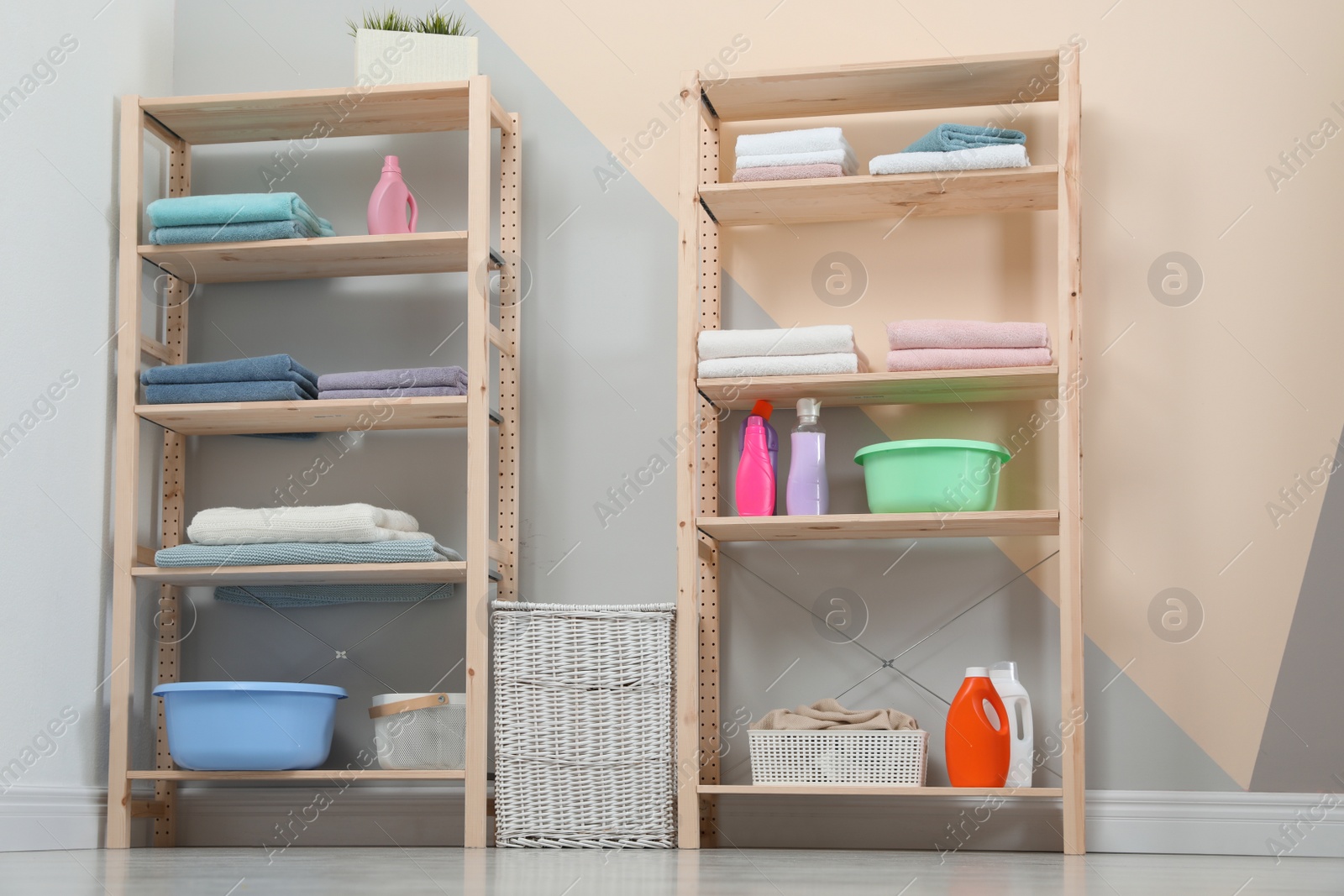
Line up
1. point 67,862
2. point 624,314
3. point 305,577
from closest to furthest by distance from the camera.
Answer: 1. point 67,862
2. point 305,577
3. point 624,314

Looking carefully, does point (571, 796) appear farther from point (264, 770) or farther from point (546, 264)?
point (546, 264)

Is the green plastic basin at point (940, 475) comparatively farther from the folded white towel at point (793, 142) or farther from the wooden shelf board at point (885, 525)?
the folded white towel at point (793, 142)

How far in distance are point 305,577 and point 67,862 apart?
0.70 m

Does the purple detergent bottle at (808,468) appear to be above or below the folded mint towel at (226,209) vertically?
below

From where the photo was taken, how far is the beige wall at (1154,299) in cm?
245

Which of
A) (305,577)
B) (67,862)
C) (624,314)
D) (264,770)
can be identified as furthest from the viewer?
(624,314)

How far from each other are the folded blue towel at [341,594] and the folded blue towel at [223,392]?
1.30 feet

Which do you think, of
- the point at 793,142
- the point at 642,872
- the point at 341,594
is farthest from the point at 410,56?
the point at 642,872

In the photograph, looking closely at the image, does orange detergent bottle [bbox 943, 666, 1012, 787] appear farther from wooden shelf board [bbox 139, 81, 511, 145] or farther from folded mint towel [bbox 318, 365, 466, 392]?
wooden shelf board [bbox 139, 81, 511, 145]

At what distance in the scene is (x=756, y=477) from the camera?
243cm

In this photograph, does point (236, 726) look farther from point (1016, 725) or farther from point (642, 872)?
point (1016, 725)

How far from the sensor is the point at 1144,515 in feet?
8.16

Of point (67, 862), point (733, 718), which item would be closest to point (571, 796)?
point (733, 718)

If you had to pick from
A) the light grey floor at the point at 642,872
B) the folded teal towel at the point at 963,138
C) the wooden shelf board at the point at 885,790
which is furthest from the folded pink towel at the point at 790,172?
the light grey floor at the point at 642,872
